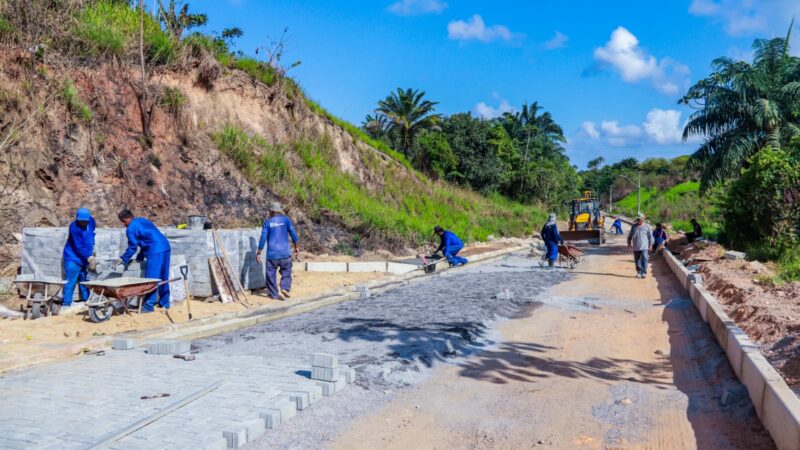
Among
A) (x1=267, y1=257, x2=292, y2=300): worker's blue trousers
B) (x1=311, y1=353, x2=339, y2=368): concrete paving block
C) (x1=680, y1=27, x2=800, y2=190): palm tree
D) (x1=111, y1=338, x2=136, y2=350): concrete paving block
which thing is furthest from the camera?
(x1=680, y1=27, x2=800, y2=190): palm tree

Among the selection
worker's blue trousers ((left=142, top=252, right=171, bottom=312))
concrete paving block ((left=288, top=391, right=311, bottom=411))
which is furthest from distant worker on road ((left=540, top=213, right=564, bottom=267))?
concrete paving block ((left=288, top=391, right=311, bottom=411))

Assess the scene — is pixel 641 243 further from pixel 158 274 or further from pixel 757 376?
pixel 158 274

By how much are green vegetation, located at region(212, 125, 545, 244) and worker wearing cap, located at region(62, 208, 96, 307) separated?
8.20 metres

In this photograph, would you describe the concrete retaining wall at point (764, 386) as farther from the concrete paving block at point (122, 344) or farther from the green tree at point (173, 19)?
the green tree at point (173, 19)

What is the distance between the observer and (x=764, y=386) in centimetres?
475

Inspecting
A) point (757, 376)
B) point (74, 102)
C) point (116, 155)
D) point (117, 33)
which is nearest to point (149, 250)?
point (116, 155)

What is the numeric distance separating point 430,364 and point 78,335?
14.9ft

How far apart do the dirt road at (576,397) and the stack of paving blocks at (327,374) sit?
0.49m

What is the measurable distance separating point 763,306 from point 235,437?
7.75 meters

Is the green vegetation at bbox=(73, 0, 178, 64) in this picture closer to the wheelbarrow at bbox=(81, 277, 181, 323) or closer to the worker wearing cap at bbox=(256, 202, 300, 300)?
the worker wearing cap at bbox=(256, 202, 300, 300)

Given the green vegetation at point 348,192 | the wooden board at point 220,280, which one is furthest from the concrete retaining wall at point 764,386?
the green vegetation at point 348,192

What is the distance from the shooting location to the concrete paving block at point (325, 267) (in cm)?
1427

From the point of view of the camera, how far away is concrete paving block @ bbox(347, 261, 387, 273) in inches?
580

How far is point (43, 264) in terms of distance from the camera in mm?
9453
